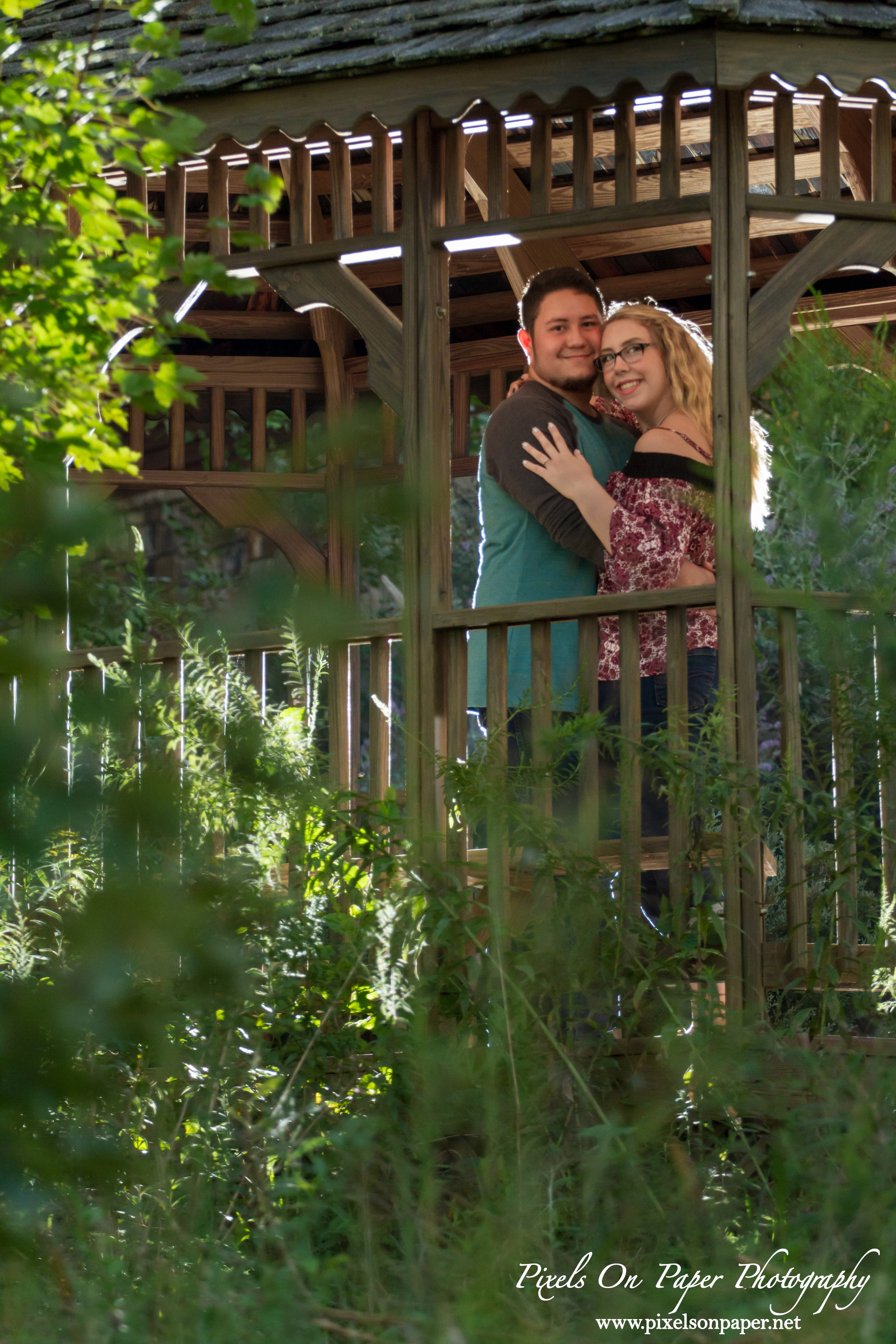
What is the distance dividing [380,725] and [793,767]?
145cm

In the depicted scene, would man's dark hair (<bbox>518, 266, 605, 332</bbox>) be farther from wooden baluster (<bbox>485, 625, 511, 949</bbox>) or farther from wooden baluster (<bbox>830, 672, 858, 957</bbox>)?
wooden baluster (<bbox>830, 672, 858, 957</bbox>)

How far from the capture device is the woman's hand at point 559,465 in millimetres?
4625

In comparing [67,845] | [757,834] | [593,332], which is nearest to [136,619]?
[593,332]

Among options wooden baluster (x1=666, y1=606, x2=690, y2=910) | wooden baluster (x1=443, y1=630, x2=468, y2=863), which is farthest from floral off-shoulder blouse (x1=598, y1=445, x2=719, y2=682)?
wooden baluster (x1=443, y1=630, x2=468, y2=863)

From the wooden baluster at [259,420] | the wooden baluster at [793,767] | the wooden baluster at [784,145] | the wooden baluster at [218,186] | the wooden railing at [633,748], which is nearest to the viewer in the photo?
the wooden railing at [633,748]

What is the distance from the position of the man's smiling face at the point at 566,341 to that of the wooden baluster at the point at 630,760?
1.08 m

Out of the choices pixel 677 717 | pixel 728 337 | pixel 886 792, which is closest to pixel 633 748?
pixel 677 717

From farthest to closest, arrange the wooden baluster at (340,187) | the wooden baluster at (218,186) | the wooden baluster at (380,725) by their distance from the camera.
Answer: the wooden baluster at (218,186)
the wooden baluster at (340,187)
the wooden baluster at (380,725)

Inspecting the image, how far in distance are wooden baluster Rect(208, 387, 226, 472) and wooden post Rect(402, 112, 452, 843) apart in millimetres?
2825

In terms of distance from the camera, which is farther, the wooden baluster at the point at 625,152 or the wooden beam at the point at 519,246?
the wooden beam at the point at 519,246

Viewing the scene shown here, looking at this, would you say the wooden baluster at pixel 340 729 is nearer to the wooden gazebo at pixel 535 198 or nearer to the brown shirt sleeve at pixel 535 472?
the wooden gazebo at pixel 535 198

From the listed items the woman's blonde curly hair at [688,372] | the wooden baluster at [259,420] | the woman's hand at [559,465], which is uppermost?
the wooden baluster at [259,420]

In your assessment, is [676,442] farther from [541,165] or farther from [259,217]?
[259,217]

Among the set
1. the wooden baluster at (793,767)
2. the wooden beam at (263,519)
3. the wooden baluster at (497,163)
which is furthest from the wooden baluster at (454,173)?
the wooden beam at (263,519)
